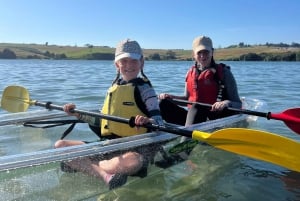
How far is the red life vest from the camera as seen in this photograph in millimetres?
5770

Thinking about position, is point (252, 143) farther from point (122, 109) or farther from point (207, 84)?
point (207, 84)

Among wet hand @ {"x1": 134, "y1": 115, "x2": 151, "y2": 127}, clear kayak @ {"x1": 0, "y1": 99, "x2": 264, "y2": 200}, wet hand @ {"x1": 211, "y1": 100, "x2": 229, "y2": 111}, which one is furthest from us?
wet hand @ {"x1": 211, "y1": 100, "x2": 229, "y2": 111}

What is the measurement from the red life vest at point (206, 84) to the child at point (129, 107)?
5.23 ft

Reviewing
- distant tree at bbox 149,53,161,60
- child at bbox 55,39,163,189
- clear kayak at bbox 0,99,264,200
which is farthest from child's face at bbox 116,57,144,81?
distant tree at bbox 149,53,161,60

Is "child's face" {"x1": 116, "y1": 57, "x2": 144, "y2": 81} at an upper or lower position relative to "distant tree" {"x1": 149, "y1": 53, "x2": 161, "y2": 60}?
upper

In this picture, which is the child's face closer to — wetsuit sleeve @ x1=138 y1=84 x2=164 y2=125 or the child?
the child

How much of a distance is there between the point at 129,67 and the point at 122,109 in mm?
440

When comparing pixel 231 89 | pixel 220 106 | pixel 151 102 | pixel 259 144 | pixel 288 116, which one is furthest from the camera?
pixel 231 89

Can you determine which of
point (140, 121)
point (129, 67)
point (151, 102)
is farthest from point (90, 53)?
point (140, 121)

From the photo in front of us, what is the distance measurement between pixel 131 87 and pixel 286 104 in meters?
7.59

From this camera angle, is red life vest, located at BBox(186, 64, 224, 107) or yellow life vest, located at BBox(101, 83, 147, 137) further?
red life vest, located at BBox(186, 64, 224, 107)

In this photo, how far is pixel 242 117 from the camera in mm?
5676

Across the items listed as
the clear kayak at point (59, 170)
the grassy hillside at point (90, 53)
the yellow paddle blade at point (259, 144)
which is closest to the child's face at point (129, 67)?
the clear kayak at point (59, 170)

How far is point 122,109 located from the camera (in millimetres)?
4383
